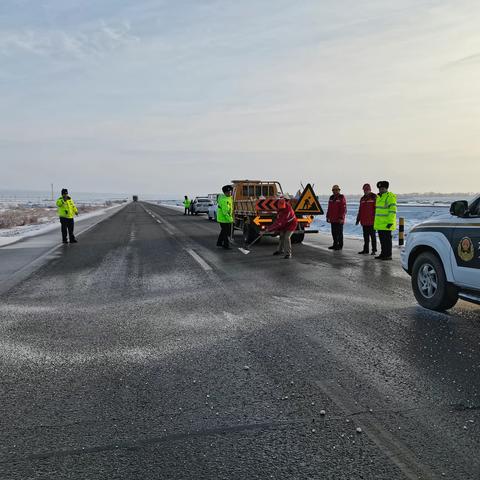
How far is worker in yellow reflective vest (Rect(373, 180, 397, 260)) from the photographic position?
12.1 metres

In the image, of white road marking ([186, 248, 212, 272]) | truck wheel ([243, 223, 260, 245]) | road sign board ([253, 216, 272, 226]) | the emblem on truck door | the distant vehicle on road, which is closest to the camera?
the emblem on truck door

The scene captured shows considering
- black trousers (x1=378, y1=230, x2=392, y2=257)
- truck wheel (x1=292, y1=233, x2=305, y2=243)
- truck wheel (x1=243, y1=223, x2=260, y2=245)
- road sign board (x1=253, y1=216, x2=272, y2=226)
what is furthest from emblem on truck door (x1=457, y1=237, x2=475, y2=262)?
truck wheel (x1=292, y1=233, x2=305, y2=243)

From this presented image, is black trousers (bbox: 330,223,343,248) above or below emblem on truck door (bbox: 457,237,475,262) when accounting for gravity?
below

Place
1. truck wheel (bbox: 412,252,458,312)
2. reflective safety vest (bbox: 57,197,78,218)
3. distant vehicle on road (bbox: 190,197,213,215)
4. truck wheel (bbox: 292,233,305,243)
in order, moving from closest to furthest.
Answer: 1. truck wheel (bbox: 412,252,458,312)
2. reflective safety vest (bbox: 57,197,78,218)
3. truck wheel (bbox: 292,233,305,243)
4. distant vehicle on road (bbox: 190,197,213,215)

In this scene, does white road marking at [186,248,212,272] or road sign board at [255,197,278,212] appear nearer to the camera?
white road marking at [186,248,212,272]

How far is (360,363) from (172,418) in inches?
77.7

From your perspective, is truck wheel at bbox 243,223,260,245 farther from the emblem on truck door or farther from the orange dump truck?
the emblem on truck door

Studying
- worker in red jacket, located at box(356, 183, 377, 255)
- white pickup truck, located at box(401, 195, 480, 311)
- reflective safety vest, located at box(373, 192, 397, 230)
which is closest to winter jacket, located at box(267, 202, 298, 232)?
worker in red jacket, located at box(356, 183, 377, 255)

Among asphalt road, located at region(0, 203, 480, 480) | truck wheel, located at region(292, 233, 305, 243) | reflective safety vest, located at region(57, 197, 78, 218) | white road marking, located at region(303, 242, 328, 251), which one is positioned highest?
reflective safety vest, located at region(57, 197, 78, 218)

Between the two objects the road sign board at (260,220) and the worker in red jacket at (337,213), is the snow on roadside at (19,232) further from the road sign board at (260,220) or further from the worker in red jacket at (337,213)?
the worker in red jacket at (337,213)

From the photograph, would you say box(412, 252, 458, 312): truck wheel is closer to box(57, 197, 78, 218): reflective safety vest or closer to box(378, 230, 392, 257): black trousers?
box(378, 230, 392, 257): black trousers

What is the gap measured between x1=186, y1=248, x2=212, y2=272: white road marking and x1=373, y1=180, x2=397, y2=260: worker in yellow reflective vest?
4501 millimetres

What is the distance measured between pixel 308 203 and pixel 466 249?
357 inches

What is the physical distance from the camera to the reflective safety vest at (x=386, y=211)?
39.6 feet
